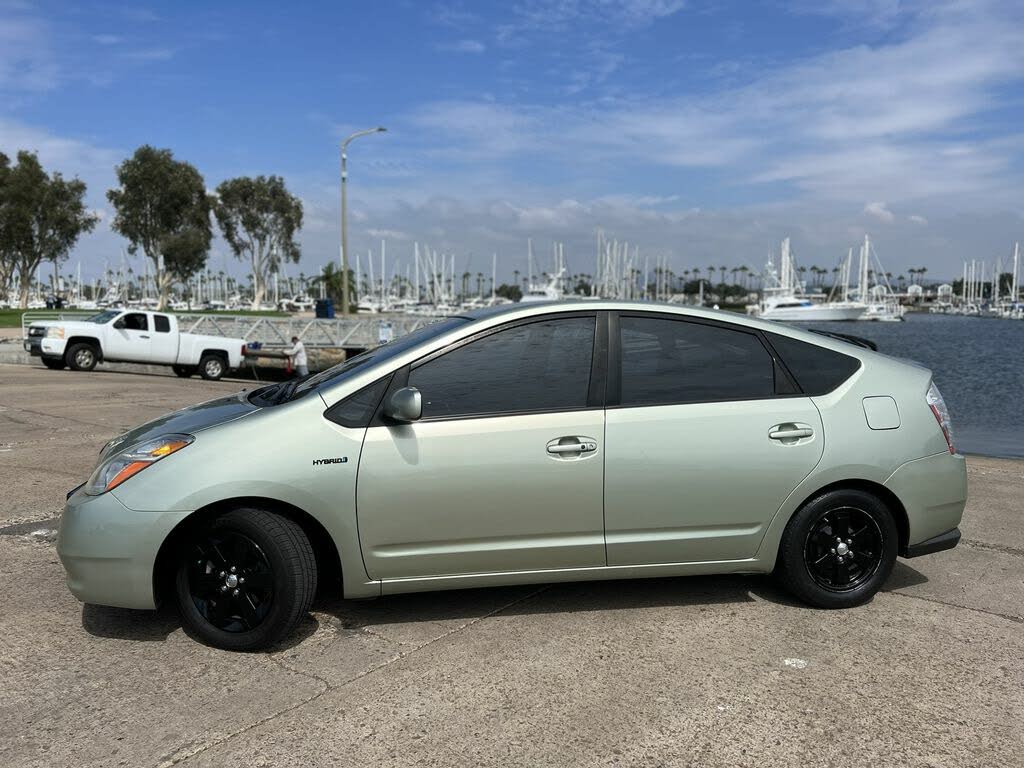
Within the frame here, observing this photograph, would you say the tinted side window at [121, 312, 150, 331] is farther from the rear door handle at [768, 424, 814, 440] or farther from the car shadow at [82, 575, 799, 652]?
the rear door handle at [768, 424, 814, 440]

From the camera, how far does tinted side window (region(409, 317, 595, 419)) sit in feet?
13.0

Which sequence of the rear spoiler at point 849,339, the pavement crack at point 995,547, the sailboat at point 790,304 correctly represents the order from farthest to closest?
the sailboat at point 790,304 < the pavement crack at point 995,547 < the rear spoiler at point 849,339

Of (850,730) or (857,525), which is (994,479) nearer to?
(857,525)

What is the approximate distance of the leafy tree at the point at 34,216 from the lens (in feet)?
A: 177

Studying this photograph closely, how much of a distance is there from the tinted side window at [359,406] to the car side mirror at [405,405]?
0.42 feet

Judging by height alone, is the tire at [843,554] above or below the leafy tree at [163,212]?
below

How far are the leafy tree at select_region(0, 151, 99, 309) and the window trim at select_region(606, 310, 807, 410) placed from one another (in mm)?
60051

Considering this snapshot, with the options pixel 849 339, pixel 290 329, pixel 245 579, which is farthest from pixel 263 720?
pixel 290 329

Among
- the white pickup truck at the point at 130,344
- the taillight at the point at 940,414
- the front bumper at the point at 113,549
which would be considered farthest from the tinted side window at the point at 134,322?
the taillight at the point at 940,414

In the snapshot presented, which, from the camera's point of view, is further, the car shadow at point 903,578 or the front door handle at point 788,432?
the car shadow at point 903,578

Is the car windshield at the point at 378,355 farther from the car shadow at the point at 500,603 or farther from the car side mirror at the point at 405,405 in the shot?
the car shadow at the point at 500,603

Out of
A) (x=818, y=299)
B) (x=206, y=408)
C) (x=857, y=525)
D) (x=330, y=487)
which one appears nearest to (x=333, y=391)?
(x=330, y=487)

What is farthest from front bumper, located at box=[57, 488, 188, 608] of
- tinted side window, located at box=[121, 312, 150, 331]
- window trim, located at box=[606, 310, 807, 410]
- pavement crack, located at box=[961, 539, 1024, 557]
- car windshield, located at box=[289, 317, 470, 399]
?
tinted side window, located at box=[121, 312, 150, 331]

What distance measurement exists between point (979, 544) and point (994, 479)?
2.91 meters
